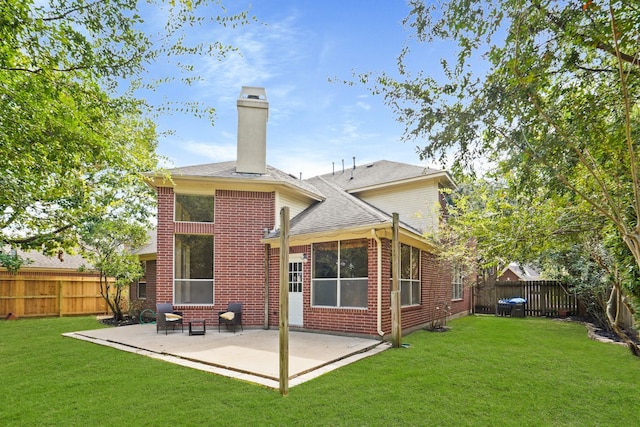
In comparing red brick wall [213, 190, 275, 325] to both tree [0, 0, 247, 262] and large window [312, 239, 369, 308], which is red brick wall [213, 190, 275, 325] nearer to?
large window [312, 239, 369, 308]

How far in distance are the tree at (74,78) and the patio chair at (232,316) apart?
4763 millimetres

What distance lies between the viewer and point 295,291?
36.2 feet

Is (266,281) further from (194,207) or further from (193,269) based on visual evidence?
(194,207)

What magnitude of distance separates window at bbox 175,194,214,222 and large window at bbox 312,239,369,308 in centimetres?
375

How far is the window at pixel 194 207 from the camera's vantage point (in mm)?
11641

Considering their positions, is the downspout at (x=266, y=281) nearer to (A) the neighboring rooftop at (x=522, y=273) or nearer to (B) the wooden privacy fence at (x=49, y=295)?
(B) the wooden privacy fence at (x=49, y=295)

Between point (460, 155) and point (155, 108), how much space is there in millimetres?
5257

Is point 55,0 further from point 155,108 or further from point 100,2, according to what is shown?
point 155,108

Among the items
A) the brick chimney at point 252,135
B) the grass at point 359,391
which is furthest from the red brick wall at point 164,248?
the grass at point 359,391

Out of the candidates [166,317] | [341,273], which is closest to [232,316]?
[166,317]

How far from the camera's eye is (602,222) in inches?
211

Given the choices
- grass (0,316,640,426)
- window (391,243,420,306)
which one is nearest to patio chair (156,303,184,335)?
grass (0,316,640,426)

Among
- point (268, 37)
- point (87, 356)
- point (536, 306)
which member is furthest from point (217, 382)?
point (536, 306)

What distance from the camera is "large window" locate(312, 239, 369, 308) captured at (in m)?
9.78
